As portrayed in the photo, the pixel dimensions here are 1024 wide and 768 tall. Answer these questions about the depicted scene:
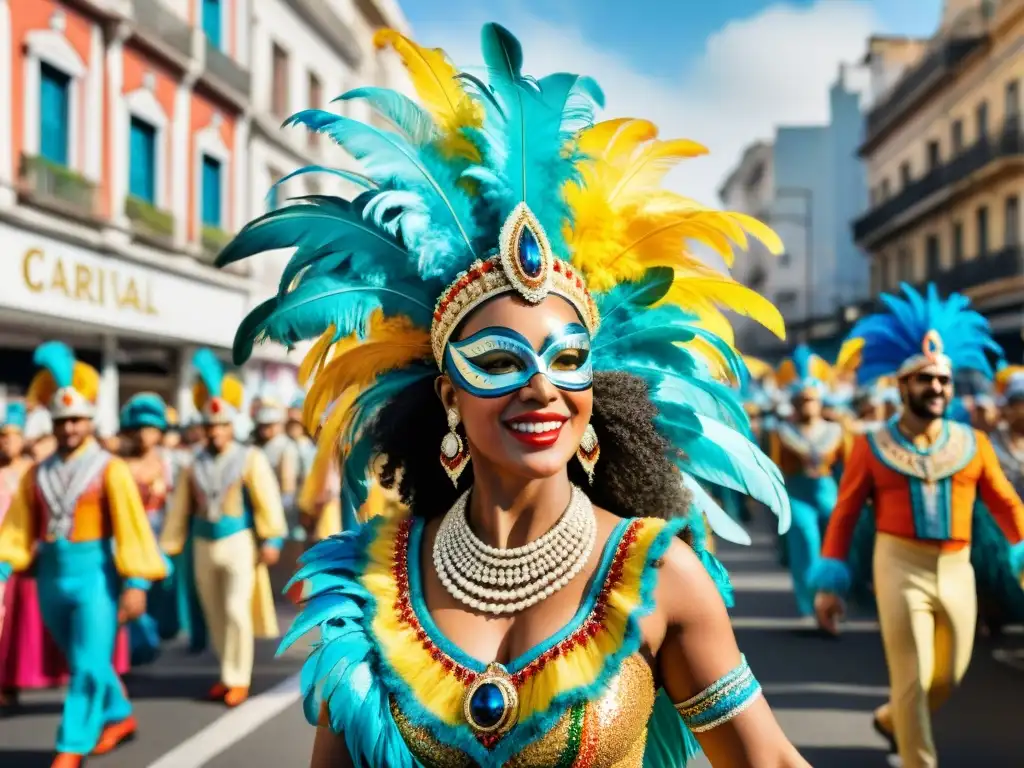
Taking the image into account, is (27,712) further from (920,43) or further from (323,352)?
(920,43)

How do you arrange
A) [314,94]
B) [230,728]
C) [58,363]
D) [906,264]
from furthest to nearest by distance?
[906,264]
[314,94]
[230,728]
[58,363]

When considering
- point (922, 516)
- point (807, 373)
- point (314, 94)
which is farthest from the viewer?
point (314, 94)

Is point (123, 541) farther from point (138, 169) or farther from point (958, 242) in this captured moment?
point (958, 242)

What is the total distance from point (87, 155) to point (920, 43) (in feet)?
124

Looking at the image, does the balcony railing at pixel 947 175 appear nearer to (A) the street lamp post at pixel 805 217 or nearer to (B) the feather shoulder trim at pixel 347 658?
(A) the street lamp post at pixel 805 217

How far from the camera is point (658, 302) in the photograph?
2.77 meters

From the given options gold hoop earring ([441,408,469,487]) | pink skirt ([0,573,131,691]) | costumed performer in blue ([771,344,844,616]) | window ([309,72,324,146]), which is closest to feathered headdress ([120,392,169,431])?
pink skirt ([0,573,131,691])

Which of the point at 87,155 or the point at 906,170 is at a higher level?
the point at 906,170

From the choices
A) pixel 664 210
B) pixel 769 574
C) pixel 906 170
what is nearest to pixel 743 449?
pixel 664 210

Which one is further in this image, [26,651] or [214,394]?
[214,394]

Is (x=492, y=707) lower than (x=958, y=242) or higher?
lower

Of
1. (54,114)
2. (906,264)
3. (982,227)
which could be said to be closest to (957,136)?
(982,227)

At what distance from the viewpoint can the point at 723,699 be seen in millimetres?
2287

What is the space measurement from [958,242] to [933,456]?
97.3 ft
